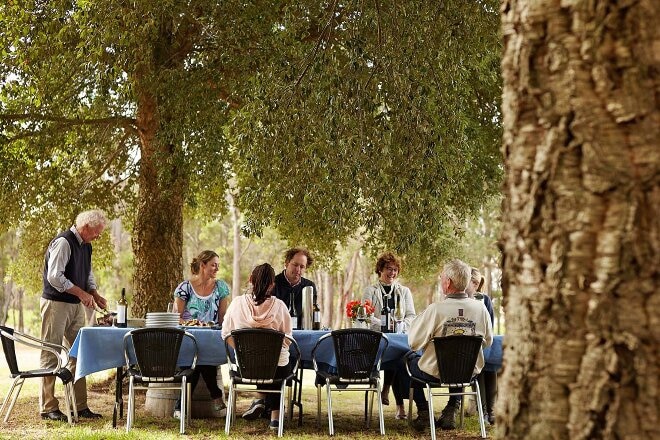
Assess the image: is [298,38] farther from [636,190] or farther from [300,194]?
[636,190]

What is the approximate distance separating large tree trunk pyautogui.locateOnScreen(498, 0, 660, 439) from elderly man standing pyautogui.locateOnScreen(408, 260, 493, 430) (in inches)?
209

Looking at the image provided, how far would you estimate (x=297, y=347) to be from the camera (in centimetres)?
767

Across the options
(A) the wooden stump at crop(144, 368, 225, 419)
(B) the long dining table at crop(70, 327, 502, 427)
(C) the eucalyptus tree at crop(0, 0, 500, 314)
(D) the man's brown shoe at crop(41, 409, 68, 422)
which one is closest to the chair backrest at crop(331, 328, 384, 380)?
(B) the long dining table at crop(70, 327, 502, 427)

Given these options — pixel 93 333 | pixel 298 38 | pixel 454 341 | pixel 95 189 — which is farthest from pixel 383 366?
pixel 95 189

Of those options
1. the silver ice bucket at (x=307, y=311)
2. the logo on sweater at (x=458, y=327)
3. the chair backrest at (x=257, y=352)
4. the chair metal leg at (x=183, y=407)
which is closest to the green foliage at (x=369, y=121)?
the silver ice bucket at (x=307, y=311)

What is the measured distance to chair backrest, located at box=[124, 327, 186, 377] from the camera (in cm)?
767

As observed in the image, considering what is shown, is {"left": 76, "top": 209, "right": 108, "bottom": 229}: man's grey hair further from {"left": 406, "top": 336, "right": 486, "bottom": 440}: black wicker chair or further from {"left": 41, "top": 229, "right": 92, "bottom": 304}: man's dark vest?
{"left": 406, "top": 336, "right": 486, "bottom": 440}: black wicker chair

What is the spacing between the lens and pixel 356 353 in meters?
7.88

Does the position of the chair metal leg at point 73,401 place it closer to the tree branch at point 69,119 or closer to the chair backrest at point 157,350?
the chair backrest at point 157,350

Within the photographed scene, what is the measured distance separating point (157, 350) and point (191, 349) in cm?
46

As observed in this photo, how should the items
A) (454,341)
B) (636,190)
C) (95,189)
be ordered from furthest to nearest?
(95,189)
(454,341)
(636,190)

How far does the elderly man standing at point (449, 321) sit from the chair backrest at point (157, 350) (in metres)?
1.95

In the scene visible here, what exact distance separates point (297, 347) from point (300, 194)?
2.20 meters

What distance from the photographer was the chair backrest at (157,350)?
767 cm
